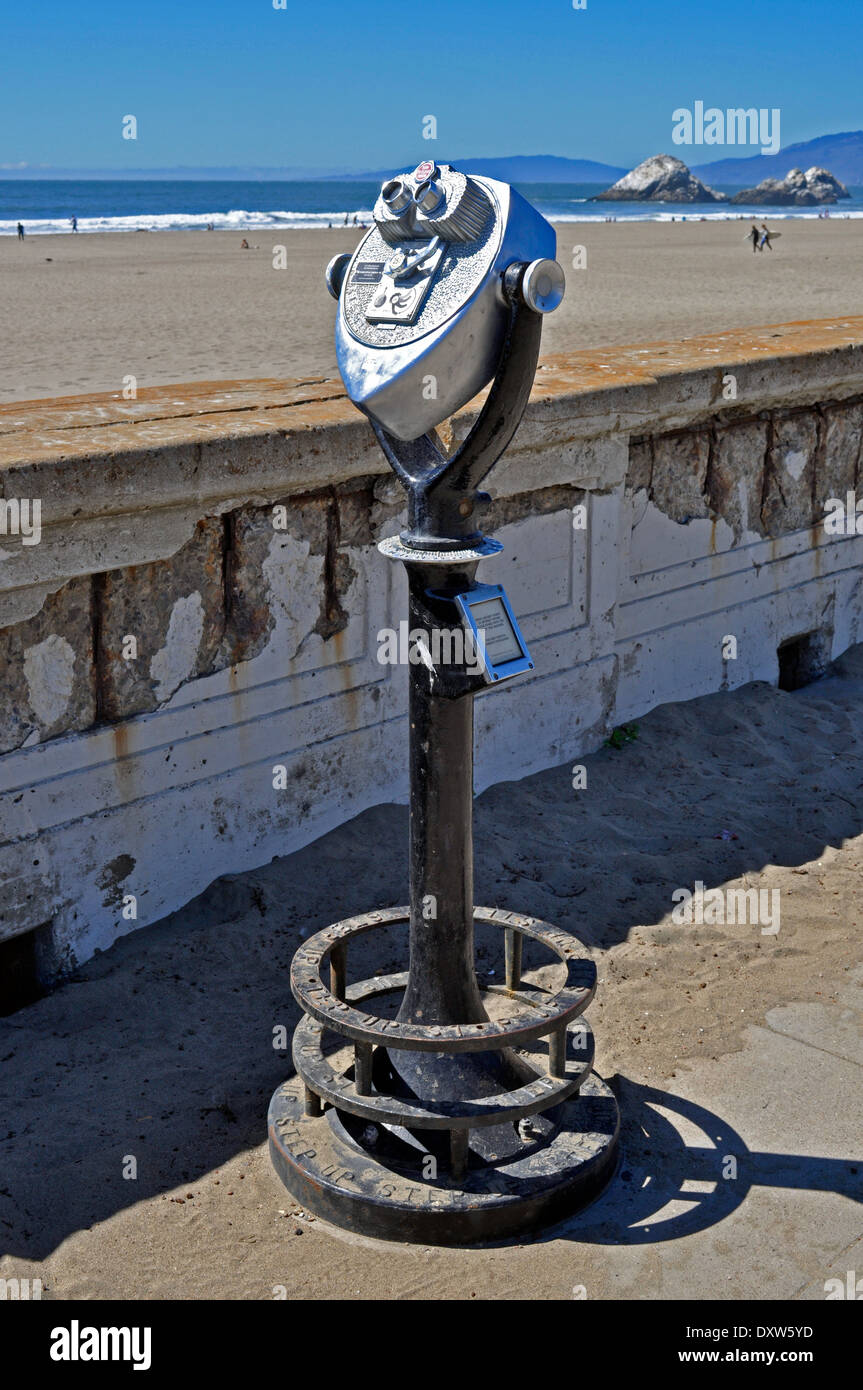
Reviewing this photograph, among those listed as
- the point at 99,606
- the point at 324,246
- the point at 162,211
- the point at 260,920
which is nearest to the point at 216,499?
the point at 99,606

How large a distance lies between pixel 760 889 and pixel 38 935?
89.6 inches

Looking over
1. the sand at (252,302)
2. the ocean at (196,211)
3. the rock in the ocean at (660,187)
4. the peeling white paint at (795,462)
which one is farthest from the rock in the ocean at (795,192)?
the peeling white paint at (795,462)

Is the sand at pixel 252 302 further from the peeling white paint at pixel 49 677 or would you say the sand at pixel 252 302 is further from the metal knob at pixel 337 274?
the metal knob at pixel 337 274

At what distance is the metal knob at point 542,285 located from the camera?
2.53m

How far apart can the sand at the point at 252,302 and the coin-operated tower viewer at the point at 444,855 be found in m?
10.8

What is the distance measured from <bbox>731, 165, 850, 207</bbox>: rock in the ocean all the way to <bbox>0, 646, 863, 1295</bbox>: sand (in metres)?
117

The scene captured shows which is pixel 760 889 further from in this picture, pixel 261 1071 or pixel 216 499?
pixel 216 499

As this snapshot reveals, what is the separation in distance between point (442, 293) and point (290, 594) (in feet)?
5.85

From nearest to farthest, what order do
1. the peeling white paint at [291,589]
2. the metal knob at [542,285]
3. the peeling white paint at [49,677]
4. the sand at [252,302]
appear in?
the metal knob at [542,285] → the peeling white paint at [49,677] → the peeling white paint at [291,589] → the sand at [252,302]

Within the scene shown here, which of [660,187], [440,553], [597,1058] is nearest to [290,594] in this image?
[440,553]

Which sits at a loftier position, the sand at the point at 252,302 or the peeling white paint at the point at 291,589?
the sand at the point at 252,302

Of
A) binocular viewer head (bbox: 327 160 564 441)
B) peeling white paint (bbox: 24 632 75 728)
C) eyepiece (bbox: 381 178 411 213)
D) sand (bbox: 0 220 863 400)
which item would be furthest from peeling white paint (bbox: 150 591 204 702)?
sand (bbox: 0 220 863 400)

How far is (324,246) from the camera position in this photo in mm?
39062
